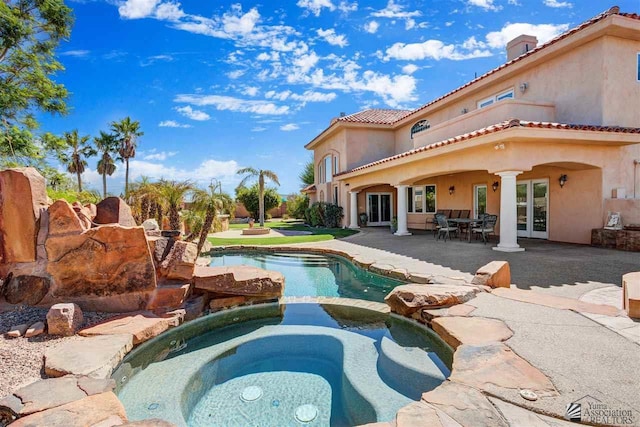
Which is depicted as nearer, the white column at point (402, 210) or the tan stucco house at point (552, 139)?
the tan stucco house at point (552, 139)

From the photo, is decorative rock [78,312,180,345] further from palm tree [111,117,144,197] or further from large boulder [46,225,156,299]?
palm tree [111,117,144,197]

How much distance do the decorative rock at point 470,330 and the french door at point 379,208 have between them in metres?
17.7

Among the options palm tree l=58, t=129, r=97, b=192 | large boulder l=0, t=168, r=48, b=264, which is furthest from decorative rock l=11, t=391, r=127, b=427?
palm tree l=58, t=129, r=97, b=192

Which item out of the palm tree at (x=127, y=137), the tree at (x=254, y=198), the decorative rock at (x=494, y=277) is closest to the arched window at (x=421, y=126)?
the decorative rock at (x=494, y=277)

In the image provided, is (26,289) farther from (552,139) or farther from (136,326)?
(552,139)

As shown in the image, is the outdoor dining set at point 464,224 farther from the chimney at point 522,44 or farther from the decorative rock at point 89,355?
the decorative rock at point 89,355

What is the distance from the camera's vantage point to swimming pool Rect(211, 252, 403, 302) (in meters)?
7.63

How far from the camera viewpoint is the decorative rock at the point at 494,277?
6.12 metres

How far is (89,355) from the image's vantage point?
3.89 m

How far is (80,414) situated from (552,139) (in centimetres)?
1192

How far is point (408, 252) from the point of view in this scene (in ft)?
35.8

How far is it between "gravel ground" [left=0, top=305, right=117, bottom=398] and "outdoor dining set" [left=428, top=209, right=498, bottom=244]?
1169cm

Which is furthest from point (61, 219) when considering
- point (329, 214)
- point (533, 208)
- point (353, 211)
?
point (329, 214)

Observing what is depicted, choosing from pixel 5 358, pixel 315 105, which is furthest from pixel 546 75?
pixel 315 105
